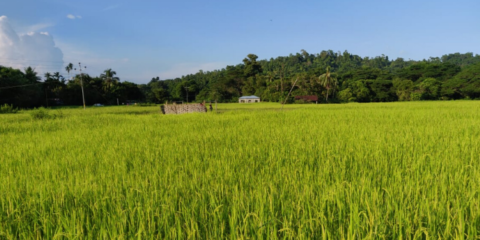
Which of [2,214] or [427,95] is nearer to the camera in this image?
[2,214]

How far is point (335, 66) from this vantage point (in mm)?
135875

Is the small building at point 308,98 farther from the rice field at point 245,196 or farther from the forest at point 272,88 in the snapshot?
the rice field at point 245,196

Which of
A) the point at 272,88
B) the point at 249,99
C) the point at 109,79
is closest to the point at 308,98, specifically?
the point at 272,88

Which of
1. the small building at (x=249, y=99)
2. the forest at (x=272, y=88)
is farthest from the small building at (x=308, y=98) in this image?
the small building at (x=249, y=99)

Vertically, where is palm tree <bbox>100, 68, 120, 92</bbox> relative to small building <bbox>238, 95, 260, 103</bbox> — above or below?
above

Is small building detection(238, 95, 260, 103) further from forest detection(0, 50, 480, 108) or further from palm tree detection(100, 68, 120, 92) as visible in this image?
palm tree detection(100, 68, 120, 92)

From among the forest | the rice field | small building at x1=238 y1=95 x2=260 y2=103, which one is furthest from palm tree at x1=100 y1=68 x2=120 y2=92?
the rice field

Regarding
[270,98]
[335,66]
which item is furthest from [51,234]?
[335,66]

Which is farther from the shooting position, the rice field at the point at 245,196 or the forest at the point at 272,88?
the forest at the point at 272,88

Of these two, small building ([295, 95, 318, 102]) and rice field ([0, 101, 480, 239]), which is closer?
rice field ([0, 101, 480, 239])

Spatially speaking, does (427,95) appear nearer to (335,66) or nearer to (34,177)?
(34,177)

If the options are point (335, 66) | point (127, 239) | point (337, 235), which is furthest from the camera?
point (335, 66)

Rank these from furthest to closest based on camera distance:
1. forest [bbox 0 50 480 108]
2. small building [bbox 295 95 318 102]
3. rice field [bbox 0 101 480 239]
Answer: small building [bbox 295 95 318 102]
forest [bbox 0 50 480 108]
rice field [bbox 0 101 480 239]

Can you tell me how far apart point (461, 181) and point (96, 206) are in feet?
9.33
